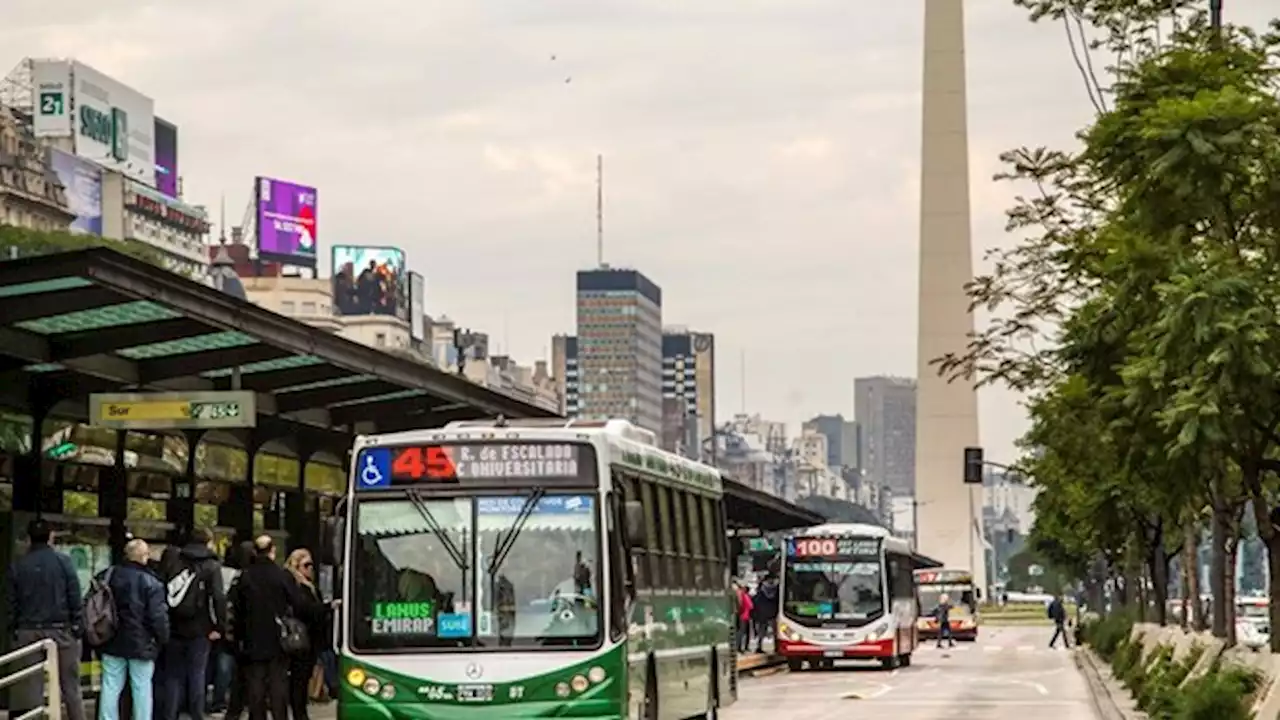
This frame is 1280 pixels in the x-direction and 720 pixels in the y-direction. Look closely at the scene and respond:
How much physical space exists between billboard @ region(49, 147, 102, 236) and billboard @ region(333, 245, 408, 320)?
4419cm

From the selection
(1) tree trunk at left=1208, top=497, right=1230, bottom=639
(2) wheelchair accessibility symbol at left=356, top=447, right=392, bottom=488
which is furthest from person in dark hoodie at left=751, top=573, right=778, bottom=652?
(2) wheelchair accessibility symbol at left=356, top=447, right=392, bottom=488

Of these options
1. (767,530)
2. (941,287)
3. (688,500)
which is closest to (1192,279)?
(688,500)

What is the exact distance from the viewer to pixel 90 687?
25891mm

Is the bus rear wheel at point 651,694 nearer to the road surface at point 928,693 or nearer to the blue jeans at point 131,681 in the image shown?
the blue jeans at point 131,681

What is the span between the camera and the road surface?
34919 mm

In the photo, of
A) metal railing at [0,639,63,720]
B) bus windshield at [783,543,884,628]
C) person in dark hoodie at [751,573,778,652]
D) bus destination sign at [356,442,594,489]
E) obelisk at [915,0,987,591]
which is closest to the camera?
metal railing at [0,639,63,720]

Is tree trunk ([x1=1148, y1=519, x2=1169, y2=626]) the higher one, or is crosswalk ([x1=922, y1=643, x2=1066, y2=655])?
tree trunk ([x1=1148, y1=519, x2=1169, y2=626])

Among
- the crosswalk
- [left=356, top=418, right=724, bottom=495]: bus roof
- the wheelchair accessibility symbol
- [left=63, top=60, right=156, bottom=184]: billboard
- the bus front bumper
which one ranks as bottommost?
the crosswalk

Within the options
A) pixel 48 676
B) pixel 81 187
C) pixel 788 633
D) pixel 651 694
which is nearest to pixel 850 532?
pixel 788 633

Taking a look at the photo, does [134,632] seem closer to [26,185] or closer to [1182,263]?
[1182,263]

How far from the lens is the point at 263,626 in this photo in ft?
74.5

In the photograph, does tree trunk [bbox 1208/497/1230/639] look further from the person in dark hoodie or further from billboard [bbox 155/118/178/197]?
billboard [bbox 155/118/178/197]

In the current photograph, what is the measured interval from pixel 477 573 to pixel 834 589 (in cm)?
3511

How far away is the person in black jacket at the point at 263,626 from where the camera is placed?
22703mm
